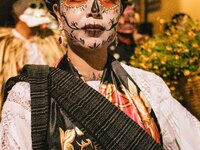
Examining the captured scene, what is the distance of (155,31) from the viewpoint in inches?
198

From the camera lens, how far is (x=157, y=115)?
139cm

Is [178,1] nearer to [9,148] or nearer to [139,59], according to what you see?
[139,59]

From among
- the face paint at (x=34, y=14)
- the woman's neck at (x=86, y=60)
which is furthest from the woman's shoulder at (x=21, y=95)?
A: the face paint at (x=34, y=14)

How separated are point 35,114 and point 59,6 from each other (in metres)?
0.40

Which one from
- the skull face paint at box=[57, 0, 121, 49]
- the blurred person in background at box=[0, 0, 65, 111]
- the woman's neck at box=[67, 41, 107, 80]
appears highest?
the skull face paint at box=[57, 0, 121, 49]

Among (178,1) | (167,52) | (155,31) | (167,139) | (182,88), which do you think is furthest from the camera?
(155,31)

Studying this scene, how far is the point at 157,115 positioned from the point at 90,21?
0.35 meters

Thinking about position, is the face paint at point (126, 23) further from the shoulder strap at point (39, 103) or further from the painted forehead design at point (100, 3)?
the shoulder strap at point (39, 103)

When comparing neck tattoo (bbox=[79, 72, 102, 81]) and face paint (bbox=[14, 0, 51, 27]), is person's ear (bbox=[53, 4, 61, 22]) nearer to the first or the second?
neck tattoo (bbox=[79, 72, 102, 81])

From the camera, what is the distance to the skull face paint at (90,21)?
1348mm

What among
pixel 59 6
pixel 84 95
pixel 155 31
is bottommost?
pixel 155 31

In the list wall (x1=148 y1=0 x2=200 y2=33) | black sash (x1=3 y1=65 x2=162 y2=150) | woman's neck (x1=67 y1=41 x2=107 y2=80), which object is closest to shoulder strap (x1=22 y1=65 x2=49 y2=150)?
black sash (x1=3 y1=65 x2=162 y2=150)

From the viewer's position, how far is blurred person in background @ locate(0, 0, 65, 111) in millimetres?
2881

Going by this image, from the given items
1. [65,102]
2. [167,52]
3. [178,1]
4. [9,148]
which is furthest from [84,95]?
[178,1]
